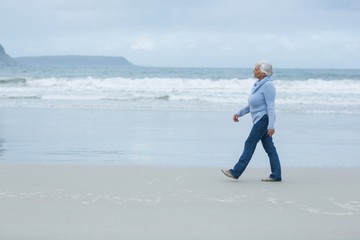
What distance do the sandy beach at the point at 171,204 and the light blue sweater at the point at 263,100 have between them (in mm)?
819

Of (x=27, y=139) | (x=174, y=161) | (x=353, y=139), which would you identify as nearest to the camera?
(x=174, y=161)

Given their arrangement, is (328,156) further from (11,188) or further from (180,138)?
(11,188)

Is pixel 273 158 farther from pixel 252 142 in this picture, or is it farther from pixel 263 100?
pixel 263 100

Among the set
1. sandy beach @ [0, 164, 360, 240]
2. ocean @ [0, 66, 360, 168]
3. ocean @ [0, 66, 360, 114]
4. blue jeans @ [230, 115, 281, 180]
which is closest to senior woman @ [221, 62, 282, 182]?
blue jeans @ [230, 115, 281, 180]

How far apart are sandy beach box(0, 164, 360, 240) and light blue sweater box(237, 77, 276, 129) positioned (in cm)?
82

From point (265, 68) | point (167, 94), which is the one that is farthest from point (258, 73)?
point (167, 94)

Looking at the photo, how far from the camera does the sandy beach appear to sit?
5141 mm

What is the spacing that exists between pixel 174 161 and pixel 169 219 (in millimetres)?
3775

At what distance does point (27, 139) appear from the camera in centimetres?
1175

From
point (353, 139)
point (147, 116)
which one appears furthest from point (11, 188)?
point (147, 116)

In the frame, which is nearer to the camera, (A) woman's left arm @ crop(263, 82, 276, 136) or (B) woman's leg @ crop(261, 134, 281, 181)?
(A) woman's left arm @ crop(263, 82, 276, 136)

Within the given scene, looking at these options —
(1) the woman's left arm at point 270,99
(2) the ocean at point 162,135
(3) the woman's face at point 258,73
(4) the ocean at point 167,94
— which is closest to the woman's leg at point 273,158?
(1) the woman's left arm at point 270,99

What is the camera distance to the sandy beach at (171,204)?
5.14 meters

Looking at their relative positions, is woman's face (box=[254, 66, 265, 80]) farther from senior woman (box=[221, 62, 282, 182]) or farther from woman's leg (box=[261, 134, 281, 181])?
woman's leg (box=[261, 134, 281, 181])
